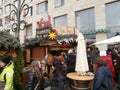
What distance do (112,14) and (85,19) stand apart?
3524mm

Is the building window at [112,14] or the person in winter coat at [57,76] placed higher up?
the building window at [112,14]

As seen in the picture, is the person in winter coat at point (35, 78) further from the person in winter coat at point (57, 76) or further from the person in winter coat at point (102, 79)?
the person in winter coat at point (102, 79)

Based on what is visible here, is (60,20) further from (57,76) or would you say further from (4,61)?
(4,61)

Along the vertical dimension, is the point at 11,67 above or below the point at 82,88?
above

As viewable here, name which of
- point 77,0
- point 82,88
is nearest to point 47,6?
point 77,0

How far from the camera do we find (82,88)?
7695mm

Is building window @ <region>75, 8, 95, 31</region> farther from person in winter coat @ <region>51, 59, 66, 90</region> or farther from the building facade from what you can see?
person in winter coat @ <region>51, 59, 66, 90</region>

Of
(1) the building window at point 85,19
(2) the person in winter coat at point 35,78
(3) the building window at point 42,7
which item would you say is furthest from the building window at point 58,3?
(2) the person in winter coat at point 35,78

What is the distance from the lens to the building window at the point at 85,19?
23734 mm

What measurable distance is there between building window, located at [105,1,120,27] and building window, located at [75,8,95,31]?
1.84 metres

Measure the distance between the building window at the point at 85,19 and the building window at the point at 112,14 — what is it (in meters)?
1.84

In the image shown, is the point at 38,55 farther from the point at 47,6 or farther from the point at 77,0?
the point at 47,6

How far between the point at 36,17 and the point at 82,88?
2575cm

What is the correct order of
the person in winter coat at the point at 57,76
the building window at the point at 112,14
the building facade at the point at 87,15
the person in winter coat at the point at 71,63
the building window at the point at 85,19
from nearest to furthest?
the person in winter coat at the point at 57,76 < the person in winter coat at the point at 71,63 < the building window at the point at 112,14 < the building facade at the point at 87,15 < the building window at the point at 85,19
